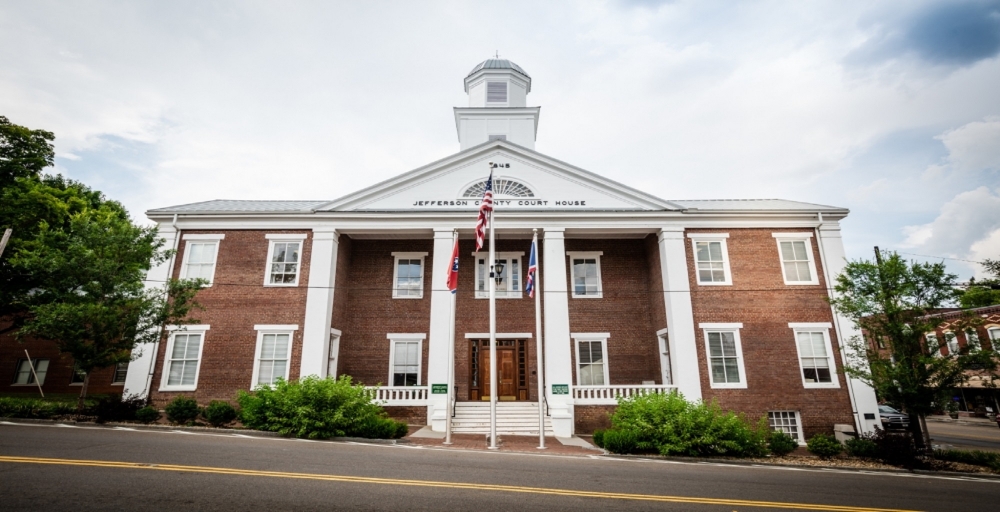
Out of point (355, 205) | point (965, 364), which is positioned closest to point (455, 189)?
point (355, 205)

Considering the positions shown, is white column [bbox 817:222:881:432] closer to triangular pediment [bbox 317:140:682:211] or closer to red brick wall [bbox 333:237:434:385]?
triangular pediment [bbox 317:140:682:211]

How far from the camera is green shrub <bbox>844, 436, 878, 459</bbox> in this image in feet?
46.7

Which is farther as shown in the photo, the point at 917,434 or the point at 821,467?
the point at 917,434

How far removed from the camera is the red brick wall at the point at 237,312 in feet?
62.2

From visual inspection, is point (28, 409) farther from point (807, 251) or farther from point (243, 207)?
point (807, 251)

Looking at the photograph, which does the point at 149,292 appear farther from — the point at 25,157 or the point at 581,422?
the point at 581,422

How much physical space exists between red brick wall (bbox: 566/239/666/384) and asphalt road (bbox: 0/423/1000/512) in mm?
8713

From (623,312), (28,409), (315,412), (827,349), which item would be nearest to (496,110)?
(623,312)

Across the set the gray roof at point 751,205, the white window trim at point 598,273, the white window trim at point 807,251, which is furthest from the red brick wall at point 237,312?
the white window trim at point 807,251

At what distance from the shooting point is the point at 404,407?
18.5 m

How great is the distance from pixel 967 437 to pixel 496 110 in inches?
1154

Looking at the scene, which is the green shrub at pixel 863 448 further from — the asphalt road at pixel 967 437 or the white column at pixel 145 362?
the white column at pixel 145 362

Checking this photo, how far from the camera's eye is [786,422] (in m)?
18.5

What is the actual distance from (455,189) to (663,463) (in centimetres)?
1354
